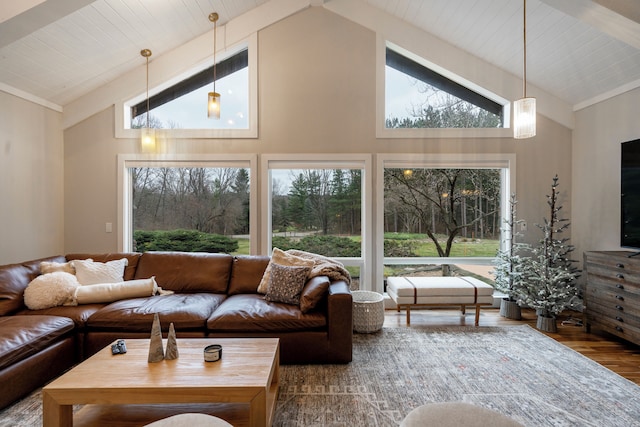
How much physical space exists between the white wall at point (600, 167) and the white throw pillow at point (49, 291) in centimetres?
553

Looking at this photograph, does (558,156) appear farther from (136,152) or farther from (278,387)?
(136,152)

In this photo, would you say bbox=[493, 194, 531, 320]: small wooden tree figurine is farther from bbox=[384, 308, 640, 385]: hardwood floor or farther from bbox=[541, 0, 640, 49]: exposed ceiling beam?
bbox=[541, 0, 640, 49]: exposed ceiling beam

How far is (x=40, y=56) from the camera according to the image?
127 inches

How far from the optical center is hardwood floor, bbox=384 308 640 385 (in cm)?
275

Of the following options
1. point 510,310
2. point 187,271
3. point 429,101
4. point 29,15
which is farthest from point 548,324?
point 29,15

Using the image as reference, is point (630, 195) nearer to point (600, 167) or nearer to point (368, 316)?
point (600, 167)

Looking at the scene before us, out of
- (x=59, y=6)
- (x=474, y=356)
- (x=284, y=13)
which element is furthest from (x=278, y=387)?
(x=284, y=13)

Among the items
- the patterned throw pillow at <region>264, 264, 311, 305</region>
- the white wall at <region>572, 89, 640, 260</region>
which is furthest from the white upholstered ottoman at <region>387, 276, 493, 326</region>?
the white wall at <region>572, 89, 640, 260</region>

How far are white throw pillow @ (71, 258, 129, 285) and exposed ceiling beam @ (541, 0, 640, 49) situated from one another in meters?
4.73

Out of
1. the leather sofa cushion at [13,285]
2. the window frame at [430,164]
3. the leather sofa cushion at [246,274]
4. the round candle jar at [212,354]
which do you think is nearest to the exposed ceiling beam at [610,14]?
the window frame at [430,164]

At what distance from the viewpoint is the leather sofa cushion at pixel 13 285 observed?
2.74 m

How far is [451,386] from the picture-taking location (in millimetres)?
2381

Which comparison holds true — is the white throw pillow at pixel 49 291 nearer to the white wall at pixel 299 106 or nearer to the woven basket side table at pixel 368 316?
the white wall at pixel 299 106

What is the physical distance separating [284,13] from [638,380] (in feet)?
16.6
